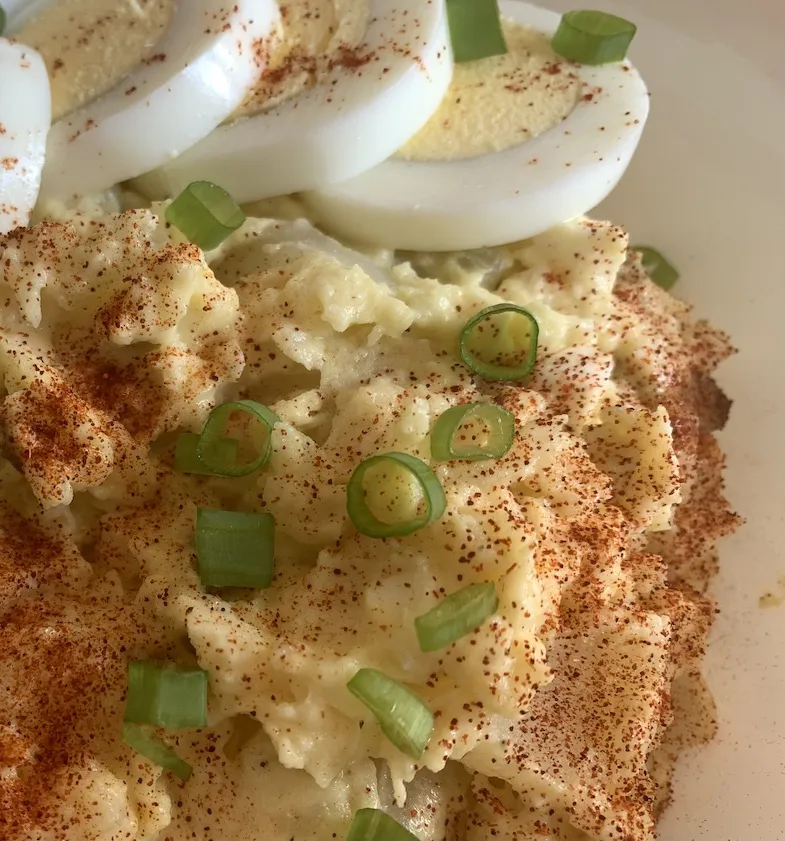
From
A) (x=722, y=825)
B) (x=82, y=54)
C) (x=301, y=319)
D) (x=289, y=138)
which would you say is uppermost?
(x=82, y=54)

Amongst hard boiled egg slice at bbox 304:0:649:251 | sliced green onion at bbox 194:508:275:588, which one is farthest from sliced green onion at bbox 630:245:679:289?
sliced green onion at bbox 194:508:275:588

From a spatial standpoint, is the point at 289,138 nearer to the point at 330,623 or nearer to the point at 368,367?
the point at 368,367

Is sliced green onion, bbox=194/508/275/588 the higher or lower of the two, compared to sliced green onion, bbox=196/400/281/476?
lower

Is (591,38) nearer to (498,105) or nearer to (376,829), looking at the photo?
(498,105)

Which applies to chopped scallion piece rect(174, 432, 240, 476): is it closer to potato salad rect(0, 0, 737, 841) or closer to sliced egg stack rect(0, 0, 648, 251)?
potato salad rect(0, 0, 737, 841)

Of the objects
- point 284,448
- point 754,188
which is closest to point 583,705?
point 284,448

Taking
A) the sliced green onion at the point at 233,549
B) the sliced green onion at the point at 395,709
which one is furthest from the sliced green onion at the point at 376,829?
the sliced green onion at the point at 233,549

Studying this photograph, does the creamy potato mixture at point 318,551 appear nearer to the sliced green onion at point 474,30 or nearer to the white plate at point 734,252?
the white plate at point 734,252
